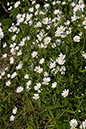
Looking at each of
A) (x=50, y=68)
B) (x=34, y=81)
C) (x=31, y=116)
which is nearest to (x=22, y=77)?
Result: (x=34, y=81)

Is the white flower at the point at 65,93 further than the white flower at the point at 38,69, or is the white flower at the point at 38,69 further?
the white flower at the point at 38,69

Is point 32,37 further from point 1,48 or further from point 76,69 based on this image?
point 76,69

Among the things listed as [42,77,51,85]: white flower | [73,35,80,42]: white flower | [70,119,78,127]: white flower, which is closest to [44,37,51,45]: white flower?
[73,35,80,42]: white flower

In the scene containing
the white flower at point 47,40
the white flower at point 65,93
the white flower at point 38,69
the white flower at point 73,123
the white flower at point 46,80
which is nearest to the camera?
the white flower at point 73,123

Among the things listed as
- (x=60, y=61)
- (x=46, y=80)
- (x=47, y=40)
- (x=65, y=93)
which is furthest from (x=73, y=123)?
(x=47, y=40)

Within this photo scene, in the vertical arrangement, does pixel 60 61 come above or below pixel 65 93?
above

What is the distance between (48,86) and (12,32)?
1.50 meters

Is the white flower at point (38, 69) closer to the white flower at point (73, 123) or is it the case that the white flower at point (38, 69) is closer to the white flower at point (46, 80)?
the white flower at point (46, 80)

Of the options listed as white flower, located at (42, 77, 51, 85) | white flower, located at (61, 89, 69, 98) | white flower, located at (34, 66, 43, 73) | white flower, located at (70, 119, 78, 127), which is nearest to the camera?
white flower, located at (70, 119, 78, 127)

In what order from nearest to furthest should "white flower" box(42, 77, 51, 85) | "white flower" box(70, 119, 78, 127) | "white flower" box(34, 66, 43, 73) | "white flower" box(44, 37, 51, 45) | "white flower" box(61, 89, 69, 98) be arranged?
"white flower" box(70, 119, 78, 127), "white flower" box(61, 89, 69, 98), "white flower" box(42, 77, 51, 85), "white flower" box(34, 66, 43, 73), "white flower" box(44, 37, 51, 45)

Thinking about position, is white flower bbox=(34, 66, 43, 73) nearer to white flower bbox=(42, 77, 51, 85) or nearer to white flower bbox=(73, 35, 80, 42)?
white flower bbox=(42, 77, 51, 85)

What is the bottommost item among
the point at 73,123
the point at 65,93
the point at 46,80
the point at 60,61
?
the point at 73,123

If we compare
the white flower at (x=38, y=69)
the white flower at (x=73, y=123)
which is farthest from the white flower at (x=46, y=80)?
the white flower at (x=73, y=123)

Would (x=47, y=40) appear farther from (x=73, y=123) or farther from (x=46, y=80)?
(x=73, y=123)
